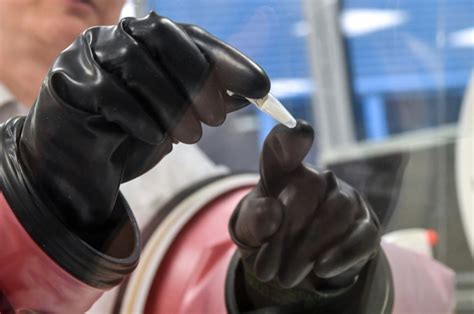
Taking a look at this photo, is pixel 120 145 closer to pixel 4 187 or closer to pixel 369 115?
pixel 4 187

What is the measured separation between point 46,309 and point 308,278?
0.16 meters

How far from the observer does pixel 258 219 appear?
354 millimetres

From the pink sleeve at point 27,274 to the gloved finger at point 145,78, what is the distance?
2.9 inches

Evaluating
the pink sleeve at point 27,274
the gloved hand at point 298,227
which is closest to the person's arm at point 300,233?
the gloved hand at point 298,227

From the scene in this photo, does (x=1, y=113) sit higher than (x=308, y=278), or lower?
higher

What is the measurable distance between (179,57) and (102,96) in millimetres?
36

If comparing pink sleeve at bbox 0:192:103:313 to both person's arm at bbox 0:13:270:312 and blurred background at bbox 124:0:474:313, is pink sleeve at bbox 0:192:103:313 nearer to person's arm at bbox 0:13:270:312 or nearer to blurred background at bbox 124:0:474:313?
person's arm at bbox 0:13:270:312

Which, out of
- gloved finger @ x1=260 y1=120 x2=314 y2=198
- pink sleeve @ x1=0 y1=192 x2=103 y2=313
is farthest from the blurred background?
pink sleeve @ x1=0 y1=192 x2=103 y2=313

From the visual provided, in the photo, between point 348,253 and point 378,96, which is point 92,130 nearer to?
point 348,253

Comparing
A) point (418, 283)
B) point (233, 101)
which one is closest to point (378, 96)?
point (418, 283)

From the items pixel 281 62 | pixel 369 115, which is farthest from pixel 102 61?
pixel 369 115

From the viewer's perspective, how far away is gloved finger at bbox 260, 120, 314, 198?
33cm

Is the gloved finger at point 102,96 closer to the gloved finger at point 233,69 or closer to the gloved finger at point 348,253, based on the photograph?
the gloved finger at point 233,69

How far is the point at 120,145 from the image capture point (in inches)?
11.2
